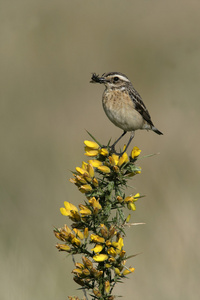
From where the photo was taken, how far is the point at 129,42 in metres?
10.6

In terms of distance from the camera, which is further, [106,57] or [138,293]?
[106,57]

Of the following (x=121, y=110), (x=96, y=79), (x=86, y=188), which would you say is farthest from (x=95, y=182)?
(x=121, y=110)

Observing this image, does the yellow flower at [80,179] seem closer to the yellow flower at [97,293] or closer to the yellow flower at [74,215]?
the yellow flower at [74,215]

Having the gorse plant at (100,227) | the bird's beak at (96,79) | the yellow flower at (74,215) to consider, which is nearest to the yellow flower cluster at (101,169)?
the gorse plant at (100,227)

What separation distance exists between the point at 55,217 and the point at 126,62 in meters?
5.22

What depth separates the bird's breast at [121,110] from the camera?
4.90 m

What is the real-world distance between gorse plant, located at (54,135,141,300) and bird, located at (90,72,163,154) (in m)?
1.95

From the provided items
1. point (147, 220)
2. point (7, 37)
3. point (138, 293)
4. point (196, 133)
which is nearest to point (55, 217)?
point (147, 220)

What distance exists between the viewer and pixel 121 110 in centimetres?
497

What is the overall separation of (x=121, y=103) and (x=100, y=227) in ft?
8.34

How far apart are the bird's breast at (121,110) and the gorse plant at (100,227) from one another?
1930 mm

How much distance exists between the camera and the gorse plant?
2629 millimetres

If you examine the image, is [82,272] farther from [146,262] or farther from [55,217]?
[55,217]

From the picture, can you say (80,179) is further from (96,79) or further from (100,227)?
(96,79)
